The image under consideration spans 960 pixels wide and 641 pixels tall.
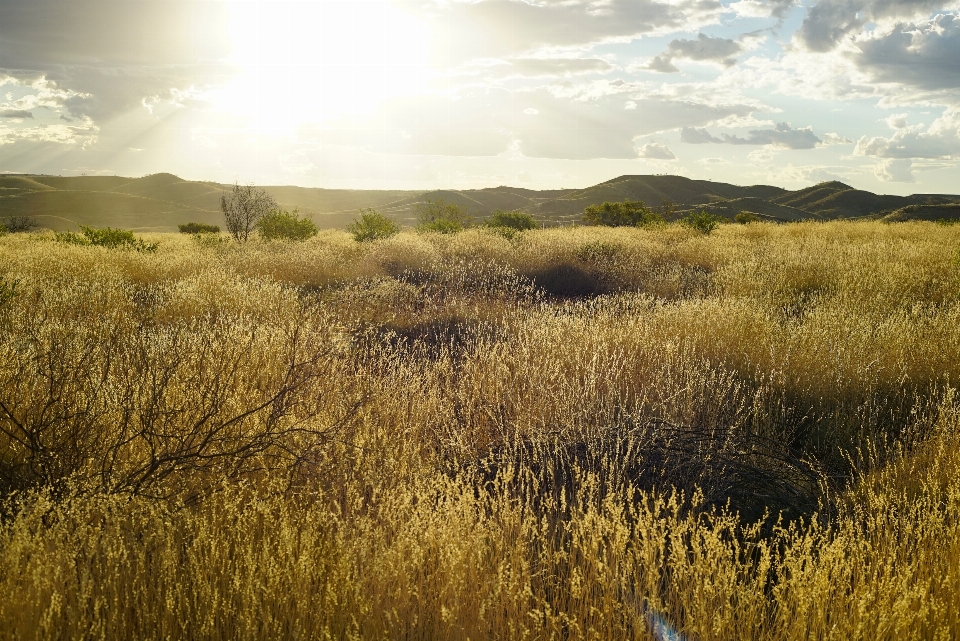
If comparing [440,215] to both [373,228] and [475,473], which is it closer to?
[373,228]

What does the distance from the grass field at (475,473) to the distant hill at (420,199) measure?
55358 mm

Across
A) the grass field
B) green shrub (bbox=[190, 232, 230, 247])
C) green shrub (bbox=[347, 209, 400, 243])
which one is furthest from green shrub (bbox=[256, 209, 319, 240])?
the grass field

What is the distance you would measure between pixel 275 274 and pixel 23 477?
10.3 metres

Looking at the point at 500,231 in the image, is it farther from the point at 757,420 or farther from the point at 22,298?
the point at 757,420

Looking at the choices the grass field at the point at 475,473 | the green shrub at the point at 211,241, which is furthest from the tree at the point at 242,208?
the grass field at the point at 475,473

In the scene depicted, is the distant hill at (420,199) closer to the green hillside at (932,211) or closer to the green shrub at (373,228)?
the green hillside at (932,211)

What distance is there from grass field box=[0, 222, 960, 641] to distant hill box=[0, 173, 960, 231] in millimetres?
55358

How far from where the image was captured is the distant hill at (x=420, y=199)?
7381 cm

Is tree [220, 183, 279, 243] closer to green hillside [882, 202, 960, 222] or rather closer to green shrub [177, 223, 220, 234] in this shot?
green shrub [177, 223, 220, 234]

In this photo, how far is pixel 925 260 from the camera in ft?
42.2

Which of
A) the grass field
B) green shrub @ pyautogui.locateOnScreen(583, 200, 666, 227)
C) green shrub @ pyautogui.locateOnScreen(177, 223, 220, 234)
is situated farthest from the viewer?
green shrub @ pyautogui.locateOnScreen(177, 223, 220, 234)

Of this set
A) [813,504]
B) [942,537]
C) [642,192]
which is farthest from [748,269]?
[642,192]

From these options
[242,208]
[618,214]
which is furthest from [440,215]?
[618,214]

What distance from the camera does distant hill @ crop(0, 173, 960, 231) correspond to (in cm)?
7381
